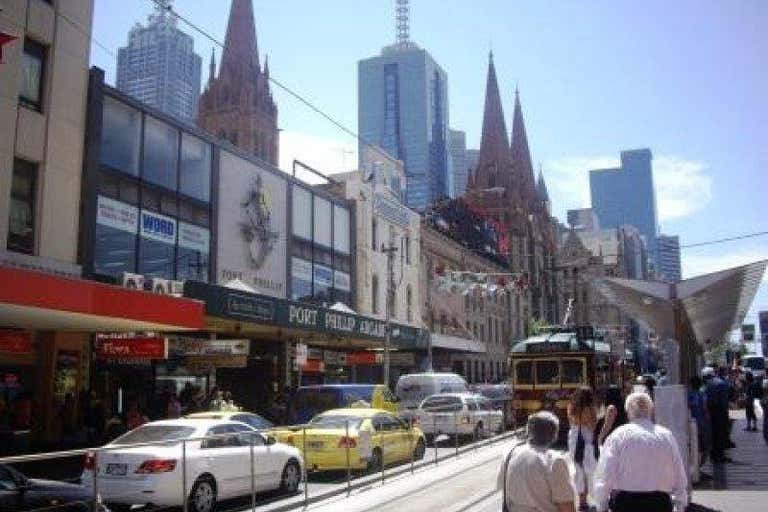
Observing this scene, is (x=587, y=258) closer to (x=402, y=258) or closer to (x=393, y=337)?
(x=402, y=258)

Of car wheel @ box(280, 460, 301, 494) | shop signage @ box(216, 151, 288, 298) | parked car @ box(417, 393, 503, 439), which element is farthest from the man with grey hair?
shop signage @ box(216, 151, 288, 298)

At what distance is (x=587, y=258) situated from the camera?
116 m

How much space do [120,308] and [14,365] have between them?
15.8ft

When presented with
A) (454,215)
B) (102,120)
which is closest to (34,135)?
(102,120)

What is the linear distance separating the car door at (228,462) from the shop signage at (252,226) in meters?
16.4

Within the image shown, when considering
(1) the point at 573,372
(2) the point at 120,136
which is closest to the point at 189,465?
(1) the point at 573,372

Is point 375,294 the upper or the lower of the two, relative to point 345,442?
upper

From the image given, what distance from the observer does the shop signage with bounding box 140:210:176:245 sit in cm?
2588

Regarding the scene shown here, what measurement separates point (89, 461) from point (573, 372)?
668 inches

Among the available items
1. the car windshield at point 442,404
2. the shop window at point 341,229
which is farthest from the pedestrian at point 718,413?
the shop window at point 341,229

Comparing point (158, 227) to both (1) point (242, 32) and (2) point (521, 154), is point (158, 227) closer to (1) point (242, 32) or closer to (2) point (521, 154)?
(1) point (242, 32)

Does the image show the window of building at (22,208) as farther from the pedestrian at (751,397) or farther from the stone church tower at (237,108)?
the stone church tower at (237,108)

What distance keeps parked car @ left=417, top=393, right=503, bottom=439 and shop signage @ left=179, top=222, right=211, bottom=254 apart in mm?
9738

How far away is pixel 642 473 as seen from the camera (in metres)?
6.48
